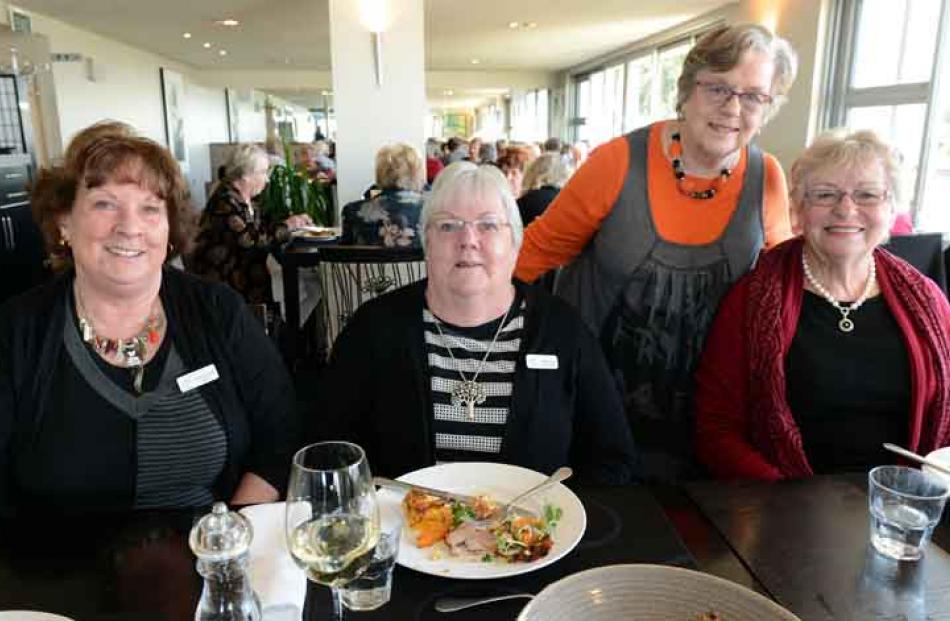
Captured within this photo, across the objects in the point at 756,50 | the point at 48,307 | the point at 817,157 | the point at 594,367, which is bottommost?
the point at 594,367

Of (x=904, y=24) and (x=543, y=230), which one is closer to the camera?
(x=543, y=230)

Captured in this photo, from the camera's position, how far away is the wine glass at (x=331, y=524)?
81 centimetres

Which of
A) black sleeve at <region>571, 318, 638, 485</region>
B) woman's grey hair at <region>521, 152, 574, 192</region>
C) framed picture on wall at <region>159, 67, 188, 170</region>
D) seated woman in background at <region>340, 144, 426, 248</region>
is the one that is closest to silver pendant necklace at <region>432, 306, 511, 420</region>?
black sleeve at <region>571, 318, 638, 485</region>

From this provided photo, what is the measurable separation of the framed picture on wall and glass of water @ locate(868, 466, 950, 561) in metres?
11.3

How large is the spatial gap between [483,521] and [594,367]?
513mm

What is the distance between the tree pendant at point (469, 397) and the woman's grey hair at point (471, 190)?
32cm

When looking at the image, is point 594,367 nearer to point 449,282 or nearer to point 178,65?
point 449,282

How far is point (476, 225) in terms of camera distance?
1.46 meters

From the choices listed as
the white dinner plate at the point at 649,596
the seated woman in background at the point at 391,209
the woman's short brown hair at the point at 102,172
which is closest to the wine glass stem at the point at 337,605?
the white dinner plate at the point at 649,596

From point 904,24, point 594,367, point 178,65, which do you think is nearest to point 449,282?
point 594,367

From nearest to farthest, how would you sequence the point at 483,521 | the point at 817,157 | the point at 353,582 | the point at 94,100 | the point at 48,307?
the point at 353,582
the point at 483,521
the point at 48,307
the point at 817,157
the point at 94,100

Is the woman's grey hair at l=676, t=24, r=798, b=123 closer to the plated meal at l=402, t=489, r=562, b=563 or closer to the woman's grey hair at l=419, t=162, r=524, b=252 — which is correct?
the woman's grey hair at l=419, t=162, r=524, b=252

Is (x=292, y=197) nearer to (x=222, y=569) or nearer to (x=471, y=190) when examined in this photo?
(x=471, y=190)

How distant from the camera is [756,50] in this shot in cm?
159
